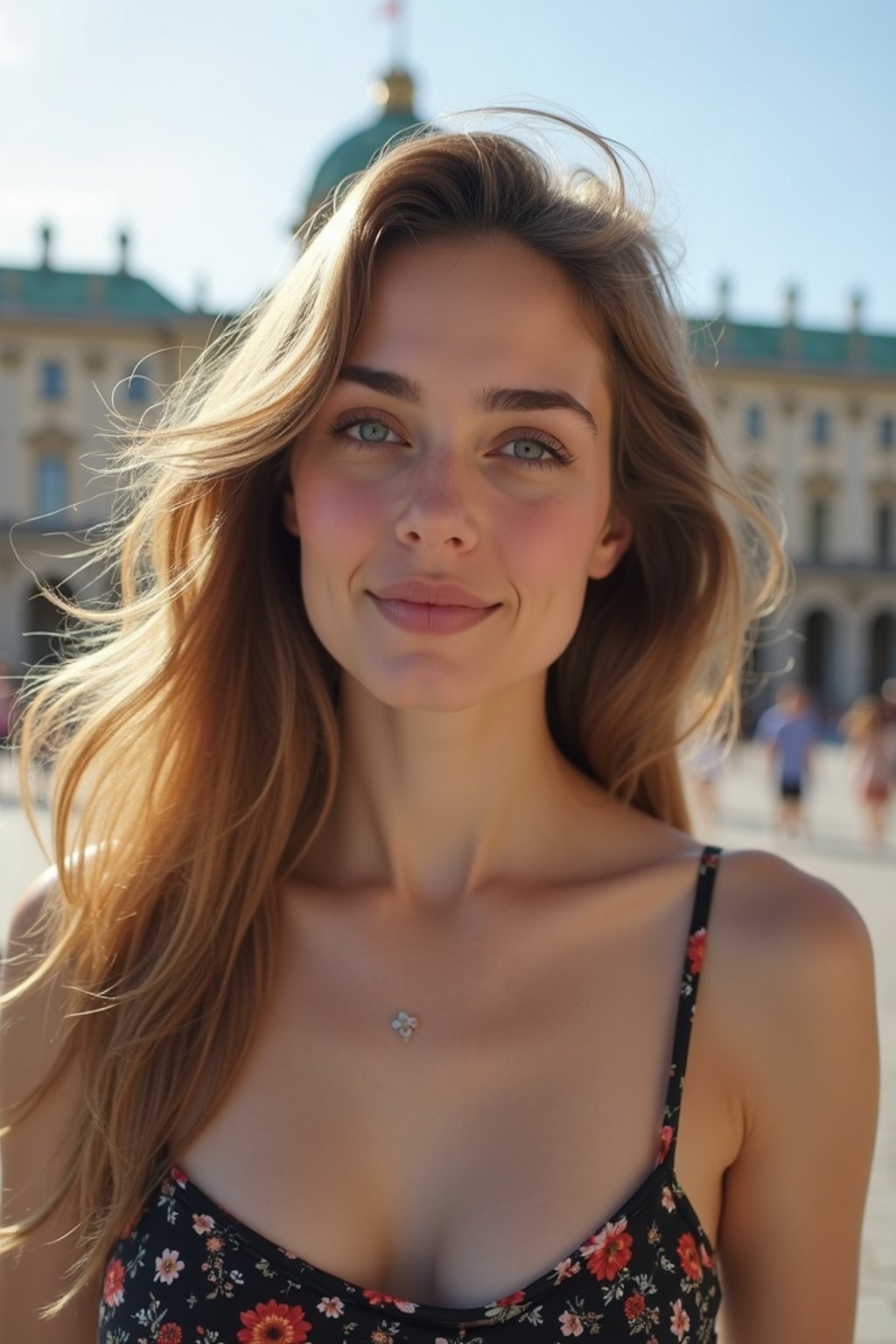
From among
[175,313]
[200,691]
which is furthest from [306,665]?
[175,313]

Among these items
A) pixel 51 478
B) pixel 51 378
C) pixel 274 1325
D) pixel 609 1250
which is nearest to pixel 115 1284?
pixel 274 1325

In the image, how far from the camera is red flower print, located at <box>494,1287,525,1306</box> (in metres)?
1.47

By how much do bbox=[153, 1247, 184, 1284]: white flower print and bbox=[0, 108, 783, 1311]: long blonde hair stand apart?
8 cm

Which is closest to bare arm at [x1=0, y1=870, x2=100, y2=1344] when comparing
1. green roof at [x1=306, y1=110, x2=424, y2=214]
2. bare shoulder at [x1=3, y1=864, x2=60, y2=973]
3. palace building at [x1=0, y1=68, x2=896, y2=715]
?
bare shoulder at [x1=3, y1=864, x2=60, y2=973]

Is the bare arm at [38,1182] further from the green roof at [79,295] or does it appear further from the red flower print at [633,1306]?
the green roof at [79,295]

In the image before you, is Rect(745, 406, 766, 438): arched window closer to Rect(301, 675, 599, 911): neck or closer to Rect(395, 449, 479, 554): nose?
Rect(301, 675, 599, 911): neck

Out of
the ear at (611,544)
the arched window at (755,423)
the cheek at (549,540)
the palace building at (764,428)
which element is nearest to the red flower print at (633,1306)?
the cheek at (549,540)

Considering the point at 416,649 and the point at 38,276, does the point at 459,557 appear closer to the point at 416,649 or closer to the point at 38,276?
the point at 416,649

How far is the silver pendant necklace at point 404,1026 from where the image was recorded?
1724mm

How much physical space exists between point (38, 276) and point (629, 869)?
46956mm

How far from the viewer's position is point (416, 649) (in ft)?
5.47

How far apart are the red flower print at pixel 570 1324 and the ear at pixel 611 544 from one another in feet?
2.93

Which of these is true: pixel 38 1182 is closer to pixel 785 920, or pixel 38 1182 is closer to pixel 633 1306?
pixel 633 1306

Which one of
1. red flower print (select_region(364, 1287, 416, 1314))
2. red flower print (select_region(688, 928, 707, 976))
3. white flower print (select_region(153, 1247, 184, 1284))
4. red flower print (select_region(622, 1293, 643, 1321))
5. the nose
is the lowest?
white flower print (select_region(153, 1247, 184, 1284))
